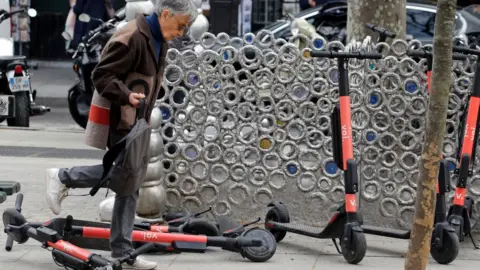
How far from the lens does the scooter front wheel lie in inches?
255

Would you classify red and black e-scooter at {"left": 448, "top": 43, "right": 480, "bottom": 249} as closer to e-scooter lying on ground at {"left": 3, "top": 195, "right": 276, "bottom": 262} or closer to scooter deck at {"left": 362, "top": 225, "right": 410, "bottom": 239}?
scooter deck at {"left": 362, "top": 225, "right": 410, "bottom": 239}

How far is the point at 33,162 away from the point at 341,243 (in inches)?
173

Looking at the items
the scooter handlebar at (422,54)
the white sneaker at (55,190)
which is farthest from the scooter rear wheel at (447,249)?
the white sneaker at (55,190)

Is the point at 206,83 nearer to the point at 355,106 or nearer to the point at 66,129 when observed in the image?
the point at 355,106

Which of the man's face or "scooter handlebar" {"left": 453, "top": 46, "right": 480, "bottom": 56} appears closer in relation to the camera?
the man's face

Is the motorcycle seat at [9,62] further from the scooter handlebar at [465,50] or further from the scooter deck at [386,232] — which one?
the scooter handlebar at [465,50]

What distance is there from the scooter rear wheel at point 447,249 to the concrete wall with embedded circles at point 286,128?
0.77 meters

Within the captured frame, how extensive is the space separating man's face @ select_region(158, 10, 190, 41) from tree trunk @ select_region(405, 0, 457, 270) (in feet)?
4.90

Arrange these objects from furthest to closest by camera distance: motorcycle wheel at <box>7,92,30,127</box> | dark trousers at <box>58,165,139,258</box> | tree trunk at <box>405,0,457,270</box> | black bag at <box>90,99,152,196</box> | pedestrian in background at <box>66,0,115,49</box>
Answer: pedestrian in background at <box>66,0,115,49</box> < motorcycle wheel at <box>7,92,30,127</box> < dark trousers at <box>58,165,139,258</box> < black bag at <box>90,99,152,196</box> < tree trunk at <box>405,0,457,270</box>

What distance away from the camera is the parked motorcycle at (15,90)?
12734 millimetres

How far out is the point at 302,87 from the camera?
734cm

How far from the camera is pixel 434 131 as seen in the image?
5090 mm

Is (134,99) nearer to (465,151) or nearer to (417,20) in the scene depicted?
(465,151)

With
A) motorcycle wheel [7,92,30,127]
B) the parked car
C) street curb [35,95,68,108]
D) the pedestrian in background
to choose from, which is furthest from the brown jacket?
street curb [35,95,68,108]
